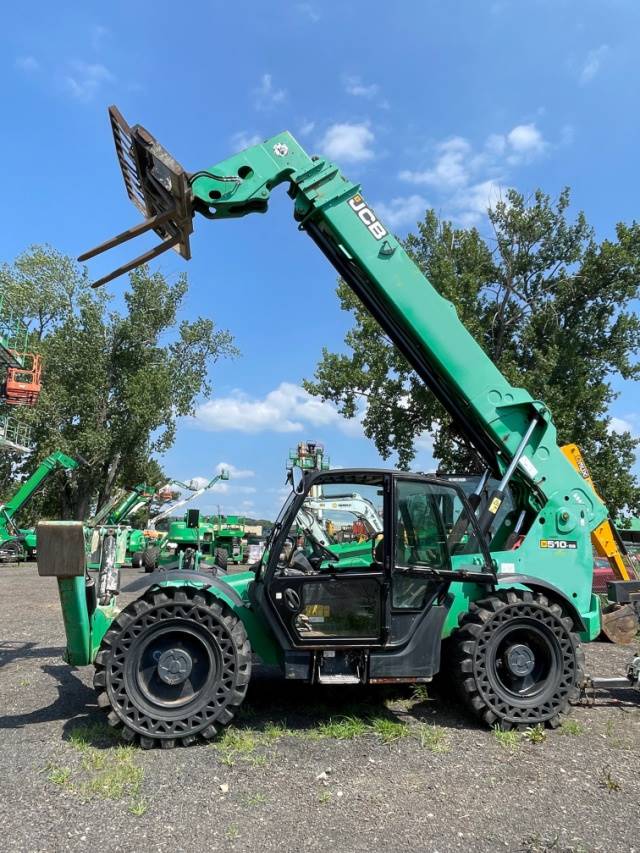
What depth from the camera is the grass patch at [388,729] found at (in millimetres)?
4852

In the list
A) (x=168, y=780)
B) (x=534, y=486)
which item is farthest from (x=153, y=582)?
(x=534, y=486)

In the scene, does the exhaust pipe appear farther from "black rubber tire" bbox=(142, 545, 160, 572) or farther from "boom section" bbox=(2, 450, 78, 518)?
"boom section" bbox=(2, 450, 78, 518)

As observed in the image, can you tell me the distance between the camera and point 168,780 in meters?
4.05

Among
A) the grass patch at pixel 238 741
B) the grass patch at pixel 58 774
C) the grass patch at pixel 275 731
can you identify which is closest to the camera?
the grass patch at pixel 58 774

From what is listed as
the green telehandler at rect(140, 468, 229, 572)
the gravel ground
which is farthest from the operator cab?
the green telehandler at rect(140, 468, 229, 572)

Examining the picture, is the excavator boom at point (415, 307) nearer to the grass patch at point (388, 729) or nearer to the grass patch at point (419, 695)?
the grass patch at point (419, 695)

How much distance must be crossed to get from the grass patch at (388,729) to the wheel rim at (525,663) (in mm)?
730

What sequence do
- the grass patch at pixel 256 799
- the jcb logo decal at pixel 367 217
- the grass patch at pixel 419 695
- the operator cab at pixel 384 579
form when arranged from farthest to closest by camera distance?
the jcb logo decal at pixel 367 217, the grass patch at pixel 419 695, the operator cab at pixel 384 579, the grass patch at pixel 256 799

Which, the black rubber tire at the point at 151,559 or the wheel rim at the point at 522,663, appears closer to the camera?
the wheel rim at the point at 522,663

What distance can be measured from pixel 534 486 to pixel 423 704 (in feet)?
7.84

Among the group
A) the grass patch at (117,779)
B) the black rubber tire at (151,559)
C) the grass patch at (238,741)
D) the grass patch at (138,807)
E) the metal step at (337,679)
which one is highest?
the black rubber tire at (151,559)

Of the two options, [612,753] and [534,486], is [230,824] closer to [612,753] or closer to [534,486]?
[612,753]

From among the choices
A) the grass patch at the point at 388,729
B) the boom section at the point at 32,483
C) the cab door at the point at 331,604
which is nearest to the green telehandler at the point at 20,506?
the boom section at the point at 32,483

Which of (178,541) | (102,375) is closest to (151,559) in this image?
(178,541)
